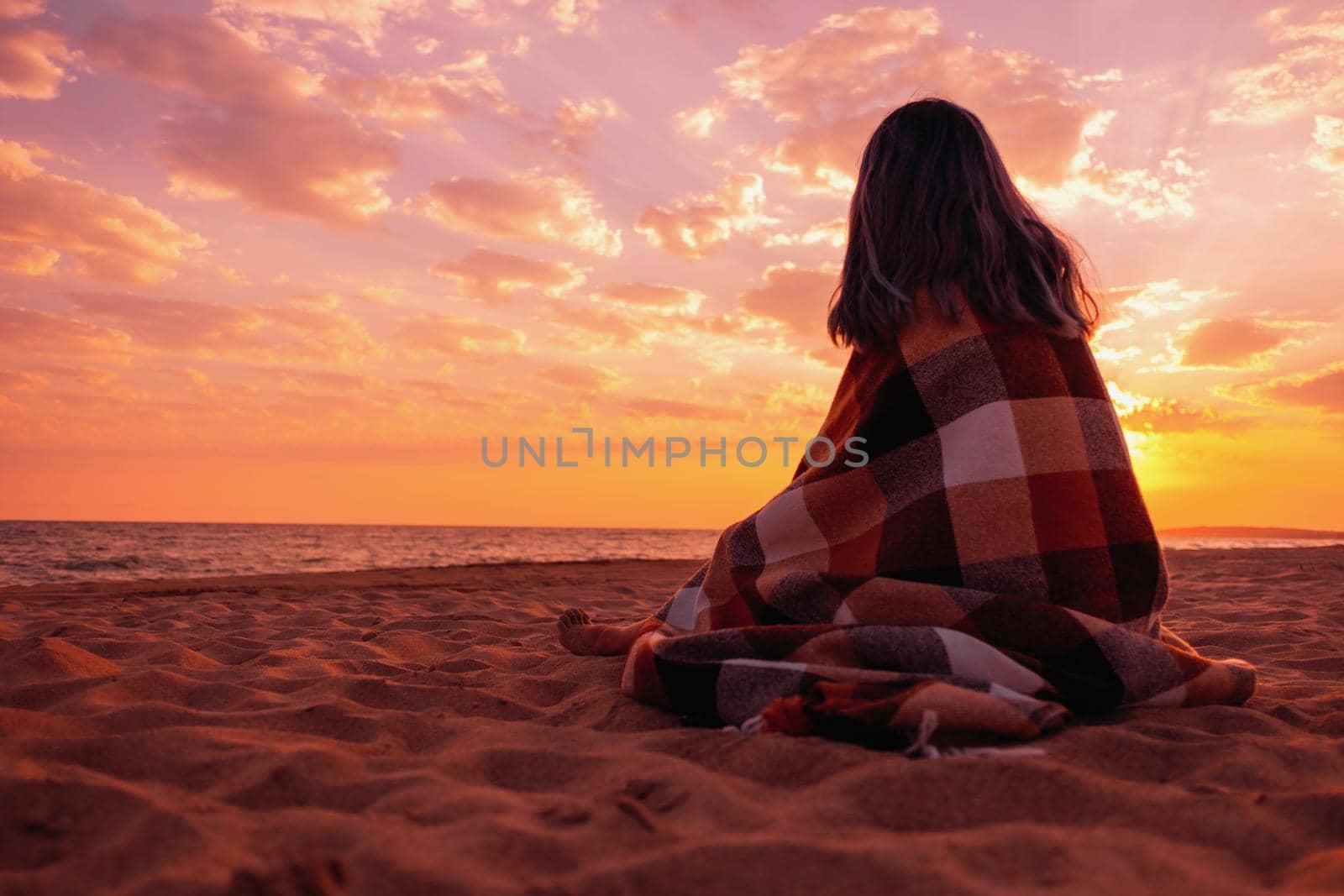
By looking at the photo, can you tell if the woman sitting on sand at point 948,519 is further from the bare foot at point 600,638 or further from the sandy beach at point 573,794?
the bare foot at point 600,638

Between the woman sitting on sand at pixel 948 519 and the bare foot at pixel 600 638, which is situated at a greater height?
the woman sitting on sand at pixel 948 519

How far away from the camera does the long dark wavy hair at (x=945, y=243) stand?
86.8 inches

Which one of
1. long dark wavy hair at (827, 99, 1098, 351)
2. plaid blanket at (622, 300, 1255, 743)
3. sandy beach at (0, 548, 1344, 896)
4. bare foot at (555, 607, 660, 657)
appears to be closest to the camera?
sandy beach at (0, 548, 1344, 896)

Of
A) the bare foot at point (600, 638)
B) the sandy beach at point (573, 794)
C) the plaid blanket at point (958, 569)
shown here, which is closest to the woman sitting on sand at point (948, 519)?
the plaid blanket at point (958, 569)

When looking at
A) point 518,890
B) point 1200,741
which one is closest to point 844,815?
point 518,890

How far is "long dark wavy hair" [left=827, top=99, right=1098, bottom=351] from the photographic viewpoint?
221cm

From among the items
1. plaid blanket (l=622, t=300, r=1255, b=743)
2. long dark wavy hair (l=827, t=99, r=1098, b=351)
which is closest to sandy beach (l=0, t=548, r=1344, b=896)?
plaid blanket (l=622, t=300, r=1255, b=743)

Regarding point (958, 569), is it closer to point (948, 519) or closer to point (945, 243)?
point (948, 519)

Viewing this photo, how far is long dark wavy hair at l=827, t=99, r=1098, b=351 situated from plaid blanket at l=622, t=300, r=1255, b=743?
0.07 meters

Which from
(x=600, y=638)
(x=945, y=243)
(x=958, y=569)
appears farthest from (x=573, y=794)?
(x=945, y=243)

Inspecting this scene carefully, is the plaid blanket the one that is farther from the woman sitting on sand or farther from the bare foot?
the bare foot

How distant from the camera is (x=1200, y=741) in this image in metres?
1.75

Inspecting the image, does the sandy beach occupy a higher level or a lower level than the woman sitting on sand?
lower

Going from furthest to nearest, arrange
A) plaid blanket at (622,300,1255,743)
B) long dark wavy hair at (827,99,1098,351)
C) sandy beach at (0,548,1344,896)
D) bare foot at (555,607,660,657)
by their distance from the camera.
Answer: bare foot at (555,607,660,657), long dark wavy hair at (827,99,1098,351), plaid blanket at (622,300,1255,743), sandy beach at (0,548,1344,896)
